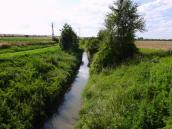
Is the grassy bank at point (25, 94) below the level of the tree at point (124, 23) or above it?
below

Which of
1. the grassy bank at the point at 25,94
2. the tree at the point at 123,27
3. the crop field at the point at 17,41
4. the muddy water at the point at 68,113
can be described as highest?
the tree at the point at 123,27

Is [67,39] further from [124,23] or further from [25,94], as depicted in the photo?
[25,94]

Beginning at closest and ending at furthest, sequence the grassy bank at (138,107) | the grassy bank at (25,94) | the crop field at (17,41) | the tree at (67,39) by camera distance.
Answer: the grassy bank at (138,107) < the grassy bank at (25,94) < the crop field at (17,41) < the tree at (67,39)

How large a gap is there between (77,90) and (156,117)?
1631 centimetres

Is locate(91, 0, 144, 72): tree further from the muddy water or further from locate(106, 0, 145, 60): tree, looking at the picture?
the muddy water

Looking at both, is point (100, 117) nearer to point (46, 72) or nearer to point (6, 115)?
point (6, 115)

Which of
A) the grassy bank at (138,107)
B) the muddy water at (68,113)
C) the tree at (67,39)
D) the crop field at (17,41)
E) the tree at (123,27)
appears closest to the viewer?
the grassy bank at (138,107)

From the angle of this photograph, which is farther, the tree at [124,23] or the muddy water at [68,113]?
the tree at [124,23]

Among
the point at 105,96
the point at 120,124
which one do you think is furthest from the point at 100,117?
the point at 105,96

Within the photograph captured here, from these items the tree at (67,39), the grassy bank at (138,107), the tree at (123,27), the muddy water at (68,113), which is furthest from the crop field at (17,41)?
the grassy bank at (138,107)

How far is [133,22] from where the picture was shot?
38.8m

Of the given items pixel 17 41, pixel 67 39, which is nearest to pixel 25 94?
pixel 67 39

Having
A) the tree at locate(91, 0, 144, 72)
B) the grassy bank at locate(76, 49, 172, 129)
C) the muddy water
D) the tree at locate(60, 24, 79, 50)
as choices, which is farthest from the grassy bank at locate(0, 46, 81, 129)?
the tree at locate(60, 24, 79, 50)

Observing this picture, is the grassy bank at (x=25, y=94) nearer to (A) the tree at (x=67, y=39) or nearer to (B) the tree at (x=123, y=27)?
(B) the tree at (x=123, y=27)
